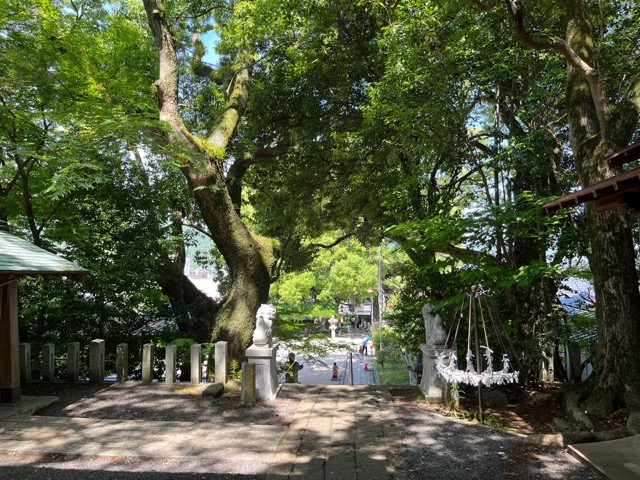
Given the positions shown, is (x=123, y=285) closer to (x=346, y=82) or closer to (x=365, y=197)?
(x=365, y=197)

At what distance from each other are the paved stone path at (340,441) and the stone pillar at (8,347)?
4.81 m

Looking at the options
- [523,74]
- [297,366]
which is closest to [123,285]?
[297,366]

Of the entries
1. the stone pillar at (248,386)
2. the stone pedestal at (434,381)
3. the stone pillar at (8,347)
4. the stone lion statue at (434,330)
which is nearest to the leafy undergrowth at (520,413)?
the stone pedestal at (434,381)

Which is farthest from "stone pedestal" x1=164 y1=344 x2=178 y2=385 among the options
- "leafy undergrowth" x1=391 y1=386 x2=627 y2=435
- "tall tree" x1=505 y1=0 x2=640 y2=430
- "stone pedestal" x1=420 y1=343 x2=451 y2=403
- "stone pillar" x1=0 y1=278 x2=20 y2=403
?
"tall tree" x1=505 y1=0 x2=640 y2=430

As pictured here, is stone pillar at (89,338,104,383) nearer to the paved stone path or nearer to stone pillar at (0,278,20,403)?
stone pillar at (0,278,20,403)

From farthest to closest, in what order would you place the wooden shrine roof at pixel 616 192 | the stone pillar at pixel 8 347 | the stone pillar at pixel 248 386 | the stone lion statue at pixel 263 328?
1. the stone lion statue at pixel 263 328
2. the stone pillar at pixel 248 386
3. the stone pillar at pixel 8 347
4. the wooden shrine roof at pixel 616 192

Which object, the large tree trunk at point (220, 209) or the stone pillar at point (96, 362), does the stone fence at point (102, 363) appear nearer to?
the stone pillar at point (96, 362)

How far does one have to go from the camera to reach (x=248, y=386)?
781 centimetres

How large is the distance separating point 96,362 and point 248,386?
3.63 meters

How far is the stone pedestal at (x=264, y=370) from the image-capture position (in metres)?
8.20

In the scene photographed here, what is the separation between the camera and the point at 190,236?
1620cm

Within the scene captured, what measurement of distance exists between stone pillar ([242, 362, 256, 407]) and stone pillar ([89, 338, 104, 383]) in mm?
3496

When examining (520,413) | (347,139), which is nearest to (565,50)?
(347,139)

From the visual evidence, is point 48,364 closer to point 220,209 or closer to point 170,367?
point 170,367
